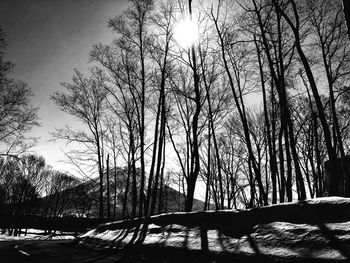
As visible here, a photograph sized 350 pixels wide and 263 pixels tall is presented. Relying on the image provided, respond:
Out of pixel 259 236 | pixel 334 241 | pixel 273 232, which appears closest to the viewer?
pixel 334 241

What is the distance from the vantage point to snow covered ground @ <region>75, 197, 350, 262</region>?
417cm

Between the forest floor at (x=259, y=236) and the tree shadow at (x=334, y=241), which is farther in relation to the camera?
the forest floor at (x=259, y=236)

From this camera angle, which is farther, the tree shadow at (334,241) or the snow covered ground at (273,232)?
the snow covered ground at (273,232)

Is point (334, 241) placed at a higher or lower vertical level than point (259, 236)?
higher

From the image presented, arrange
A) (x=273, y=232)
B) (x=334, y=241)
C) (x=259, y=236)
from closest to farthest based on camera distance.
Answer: (x=334, y=241) → (x=273, y=232) → (x=259, y=236)

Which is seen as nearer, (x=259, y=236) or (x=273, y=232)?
(x=273, y=232)

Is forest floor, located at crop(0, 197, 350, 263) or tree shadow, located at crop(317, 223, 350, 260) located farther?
forest floor, located at crop(0, 197, 350, 263)

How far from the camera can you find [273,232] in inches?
204

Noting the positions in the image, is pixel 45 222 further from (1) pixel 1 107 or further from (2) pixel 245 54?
(2) pixel 245 54

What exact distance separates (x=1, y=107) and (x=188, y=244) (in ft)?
48.3

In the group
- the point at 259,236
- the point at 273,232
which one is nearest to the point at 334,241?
the point at 273,232

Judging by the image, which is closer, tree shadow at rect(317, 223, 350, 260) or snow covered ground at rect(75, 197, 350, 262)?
tree shadow at rect(317, 223, 350, 260)

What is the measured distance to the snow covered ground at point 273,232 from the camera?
4168 mm

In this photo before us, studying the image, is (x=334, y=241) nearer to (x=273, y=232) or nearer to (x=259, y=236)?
(x=273, y=232)
